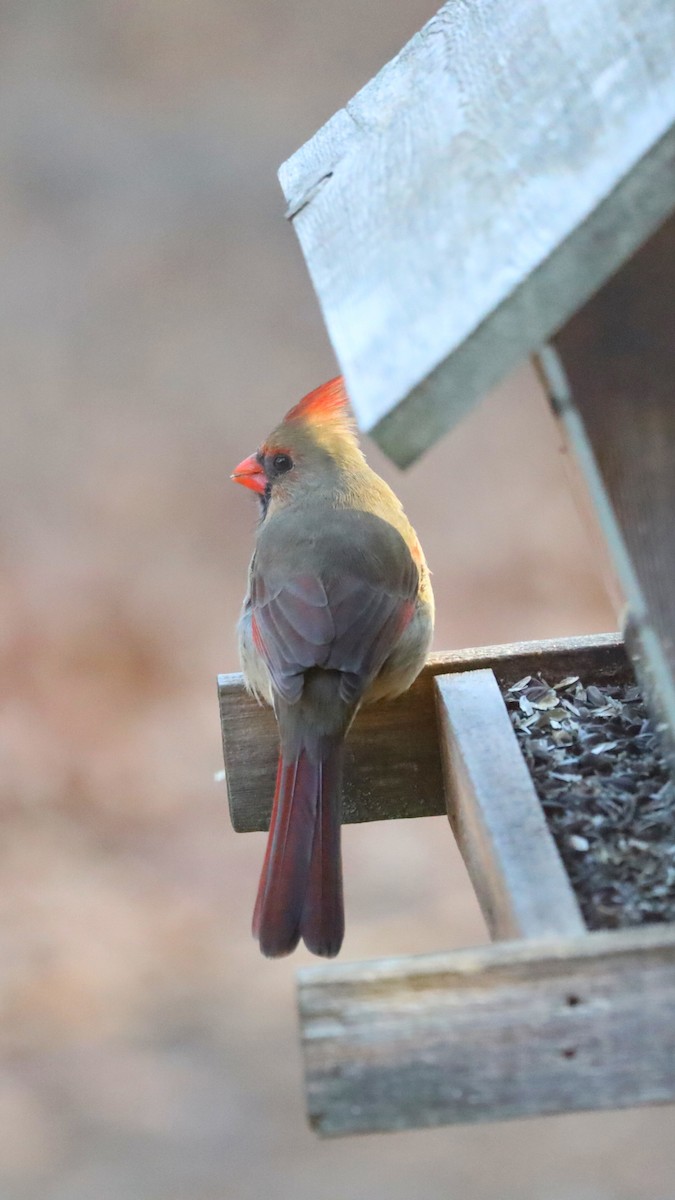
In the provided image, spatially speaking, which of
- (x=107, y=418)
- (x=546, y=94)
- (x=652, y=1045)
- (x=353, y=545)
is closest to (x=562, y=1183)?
(x=353, y=545)

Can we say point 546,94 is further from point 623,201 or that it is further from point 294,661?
point 294,661

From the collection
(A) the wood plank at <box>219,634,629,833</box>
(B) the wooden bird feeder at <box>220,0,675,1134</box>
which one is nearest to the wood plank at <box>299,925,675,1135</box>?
(B) the wooden bird feeder at <box>220,0,675,1134</box>

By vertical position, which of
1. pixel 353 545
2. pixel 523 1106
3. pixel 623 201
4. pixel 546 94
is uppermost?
pixel 546 94

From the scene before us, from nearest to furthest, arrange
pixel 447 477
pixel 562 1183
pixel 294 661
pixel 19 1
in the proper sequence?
pixel 294 661, pixel 562 1183, pixel 447 477, pixel 19 1

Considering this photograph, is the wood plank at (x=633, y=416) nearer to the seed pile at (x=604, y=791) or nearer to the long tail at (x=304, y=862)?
the seed pile at (x=604, y=791)

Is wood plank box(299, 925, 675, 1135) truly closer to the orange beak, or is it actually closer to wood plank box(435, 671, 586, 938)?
wood plank box(435, 671, 586, 938)

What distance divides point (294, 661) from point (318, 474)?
61 cm

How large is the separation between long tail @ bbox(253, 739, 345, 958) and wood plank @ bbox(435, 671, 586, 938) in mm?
184

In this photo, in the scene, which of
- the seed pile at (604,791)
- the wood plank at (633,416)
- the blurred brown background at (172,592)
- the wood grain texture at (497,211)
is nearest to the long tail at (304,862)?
the seed pile at (604,791)

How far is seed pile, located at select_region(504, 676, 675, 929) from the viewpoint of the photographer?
1.78 metres

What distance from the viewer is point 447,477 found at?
628 centimetres

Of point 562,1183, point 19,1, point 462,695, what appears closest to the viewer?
point 462,695

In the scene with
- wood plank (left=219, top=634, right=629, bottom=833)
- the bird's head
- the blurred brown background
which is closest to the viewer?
wood plank (left=219, top=634, right=629, bottom=833)

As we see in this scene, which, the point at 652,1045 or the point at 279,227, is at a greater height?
the point at 279,227
